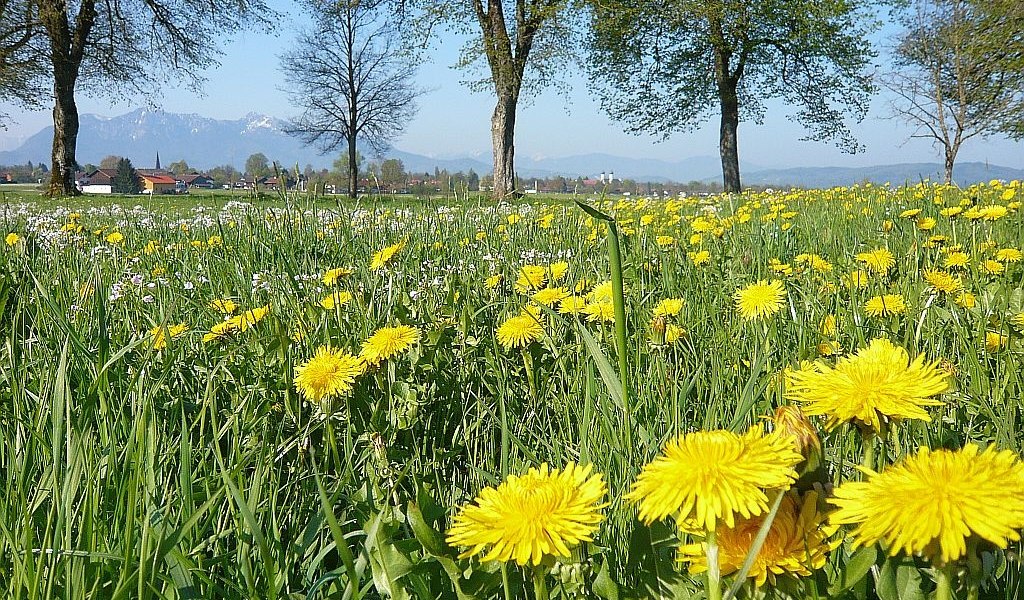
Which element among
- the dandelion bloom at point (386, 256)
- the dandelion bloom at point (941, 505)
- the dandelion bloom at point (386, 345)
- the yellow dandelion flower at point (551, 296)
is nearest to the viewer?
the dandelion bloom at point (941, 505)

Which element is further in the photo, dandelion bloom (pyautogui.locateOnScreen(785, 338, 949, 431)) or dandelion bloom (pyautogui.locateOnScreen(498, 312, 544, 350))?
dandelion bloom (pyautogui.locateOnScreen(498, 312, 544, 350))

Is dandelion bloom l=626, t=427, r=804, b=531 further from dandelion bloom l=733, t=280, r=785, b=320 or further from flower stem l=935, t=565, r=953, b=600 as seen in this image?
dandelion bloom l=733, t=280, r=785, b=320

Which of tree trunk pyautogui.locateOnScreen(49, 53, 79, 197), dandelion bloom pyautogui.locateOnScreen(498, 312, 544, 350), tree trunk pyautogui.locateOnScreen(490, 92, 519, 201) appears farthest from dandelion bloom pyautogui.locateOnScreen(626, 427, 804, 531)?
tree trunk pyautogui.locateOnScreen(49, 53, 79, 197)

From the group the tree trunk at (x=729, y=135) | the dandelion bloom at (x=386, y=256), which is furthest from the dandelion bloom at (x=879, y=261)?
the tree trunk at (x=729, y=135)

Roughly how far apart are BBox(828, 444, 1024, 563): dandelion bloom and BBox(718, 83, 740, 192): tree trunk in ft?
76.5

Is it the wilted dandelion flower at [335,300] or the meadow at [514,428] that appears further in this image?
the wilted dandelion flower at [335,300]

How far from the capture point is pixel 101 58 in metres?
22.4

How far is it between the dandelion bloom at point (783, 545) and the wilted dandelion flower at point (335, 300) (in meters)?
1.41

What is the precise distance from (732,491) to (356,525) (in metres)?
0.74

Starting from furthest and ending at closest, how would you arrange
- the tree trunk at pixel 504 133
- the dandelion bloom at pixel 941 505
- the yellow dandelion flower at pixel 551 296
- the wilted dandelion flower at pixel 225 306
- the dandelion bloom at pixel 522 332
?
the tree trunk at pixel 504 133, the wilted dandelion flower at pixel 225 306, the yellow dandelion flower at pixel 551 296, the dandelion bloom at pixel 522 332, the dandelion bloom at pixel 941 505

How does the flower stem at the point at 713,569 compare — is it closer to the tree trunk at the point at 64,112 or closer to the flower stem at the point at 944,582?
the flower stem at the point at 944,582

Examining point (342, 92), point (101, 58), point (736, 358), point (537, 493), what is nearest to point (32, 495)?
point (537, 493)

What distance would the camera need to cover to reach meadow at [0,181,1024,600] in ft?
1.96

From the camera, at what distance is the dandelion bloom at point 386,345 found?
1.38m
